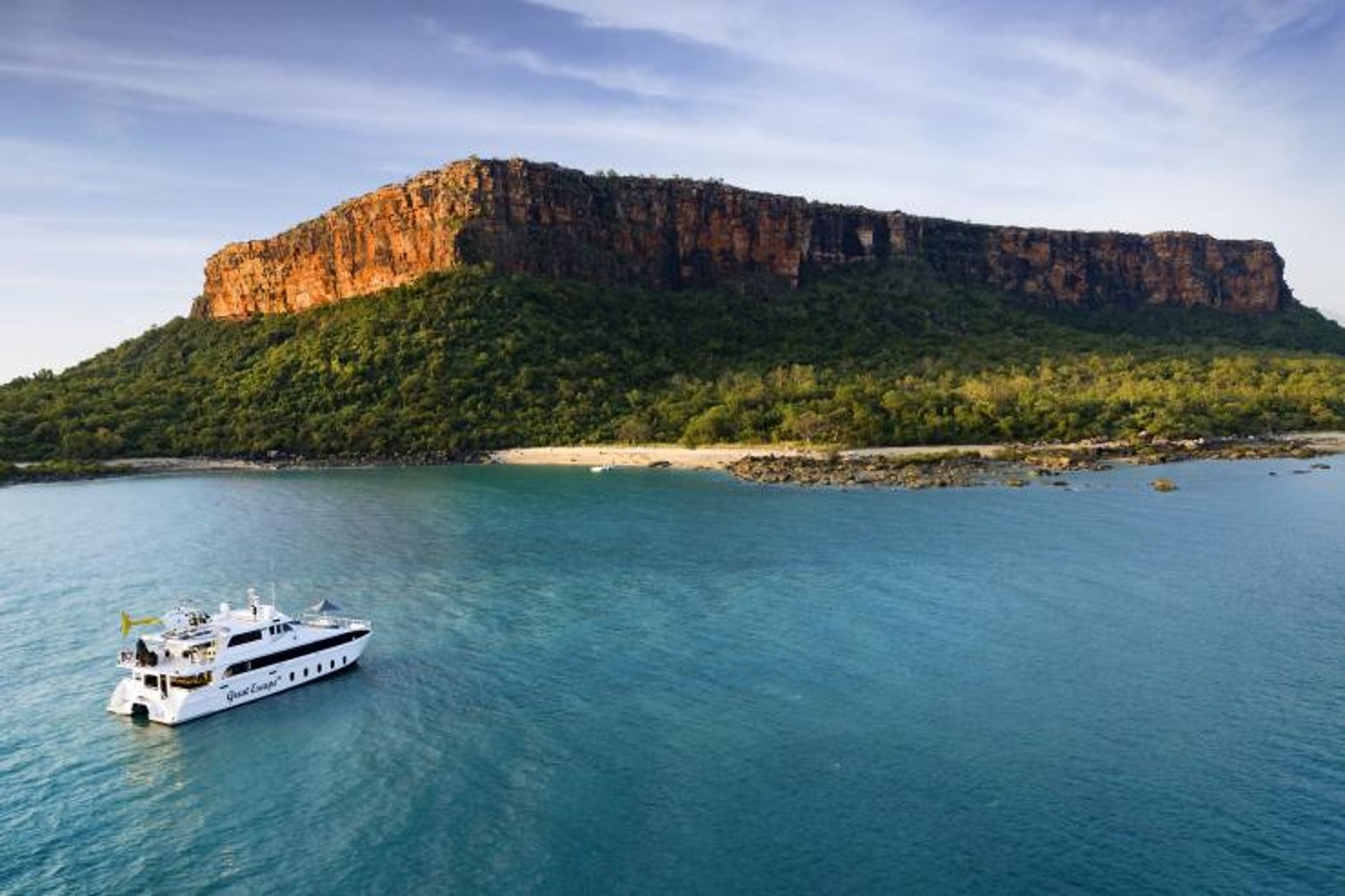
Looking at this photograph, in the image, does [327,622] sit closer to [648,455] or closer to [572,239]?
[648,455]

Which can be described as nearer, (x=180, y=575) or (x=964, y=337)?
(x=180, y=575)

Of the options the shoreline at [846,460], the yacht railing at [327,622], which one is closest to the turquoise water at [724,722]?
the yacht railing at [327,622]

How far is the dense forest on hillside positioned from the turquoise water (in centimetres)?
5197

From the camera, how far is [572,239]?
149 meters

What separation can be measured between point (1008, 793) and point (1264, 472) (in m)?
77.7

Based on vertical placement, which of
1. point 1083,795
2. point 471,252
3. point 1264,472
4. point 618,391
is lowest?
point 1083,795

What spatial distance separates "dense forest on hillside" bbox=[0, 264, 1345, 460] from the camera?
380 feet

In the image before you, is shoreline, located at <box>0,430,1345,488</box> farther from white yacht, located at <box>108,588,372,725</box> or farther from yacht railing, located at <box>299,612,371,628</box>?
white yacht, located at <box>108,588,372,725</box>

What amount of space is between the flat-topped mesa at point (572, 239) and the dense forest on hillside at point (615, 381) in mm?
4895

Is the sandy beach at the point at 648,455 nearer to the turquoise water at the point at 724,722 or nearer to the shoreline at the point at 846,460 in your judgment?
the shoreline at the point at 846,460

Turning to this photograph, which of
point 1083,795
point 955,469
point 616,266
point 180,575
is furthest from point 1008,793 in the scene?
point 616,266

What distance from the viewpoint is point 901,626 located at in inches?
1730

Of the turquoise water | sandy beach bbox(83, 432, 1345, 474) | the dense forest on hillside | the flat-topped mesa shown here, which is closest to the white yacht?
the turquoise water

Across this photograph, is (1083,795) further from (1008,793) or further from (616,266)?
(616,266)
